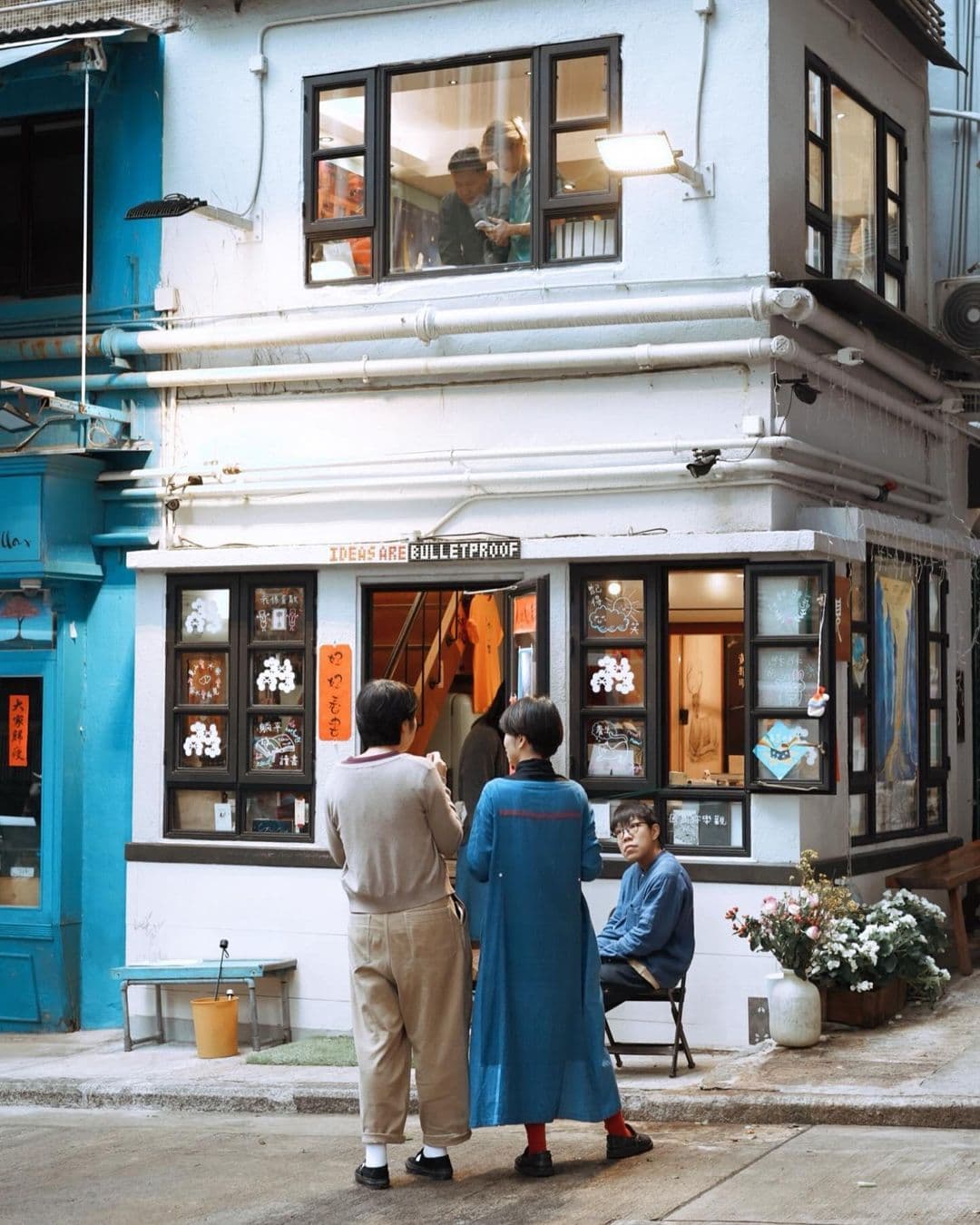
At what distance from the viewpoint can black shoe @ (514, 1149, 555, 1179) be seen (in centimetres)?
782

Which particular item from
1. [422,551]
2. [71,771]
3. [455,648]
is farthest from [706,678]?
[71,771]

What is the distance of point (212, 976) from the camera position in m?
11.5

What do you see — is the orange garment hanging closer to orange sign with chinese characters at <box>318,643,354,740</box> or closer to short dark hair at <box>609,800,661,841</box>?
orange sign with chinese characters at <box>318,643,354,740</box>

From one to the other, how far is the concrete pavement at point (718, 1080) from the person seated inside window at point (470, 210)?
5.16 meters

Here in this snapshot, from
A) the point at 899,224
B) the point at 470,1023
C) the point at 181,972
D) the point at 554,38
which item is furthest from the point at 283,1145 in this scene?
the point at 899,224

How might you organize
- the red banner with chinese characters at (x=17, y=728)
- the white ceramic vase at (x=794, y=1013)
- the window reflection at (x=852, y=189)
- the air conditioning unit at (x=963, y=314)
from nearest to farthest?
the white ceramic vase at (x=794, y=1013) < the window reflection at (x=852, y=189) < the red banner with chinese characters at (x=17, y=728) < the air conditioning unit at (x=963, y=314)

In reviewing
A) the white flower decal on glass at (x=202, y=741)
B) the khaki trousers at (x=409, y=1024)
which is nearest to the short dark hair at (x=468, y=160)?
the white flower decal on glass at (x=202, y=741)

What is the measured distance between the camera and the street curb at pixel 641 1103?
8539 mm

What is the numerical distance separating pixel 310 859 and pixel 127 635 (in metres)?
2.10

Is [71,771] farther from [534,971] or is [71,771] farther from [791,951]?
[534,971]

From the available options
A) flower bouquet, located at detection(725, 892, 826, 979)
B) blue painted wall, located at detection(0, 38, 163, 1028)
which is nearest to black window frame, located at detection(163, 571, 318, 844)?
blue painted wall, located at detection(0, 38, 163, 1028)

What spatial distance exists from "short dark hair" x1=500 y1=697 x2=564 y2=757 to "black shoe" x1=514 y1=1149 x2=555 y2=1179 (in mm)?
1718

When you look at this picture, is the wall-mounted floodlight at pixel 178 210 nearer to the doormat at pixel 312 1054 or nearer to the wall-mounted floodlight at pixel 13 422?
the wall-mounted floodlight at pixel 13 422

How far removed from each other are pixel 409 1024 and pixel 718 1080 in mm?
2215
